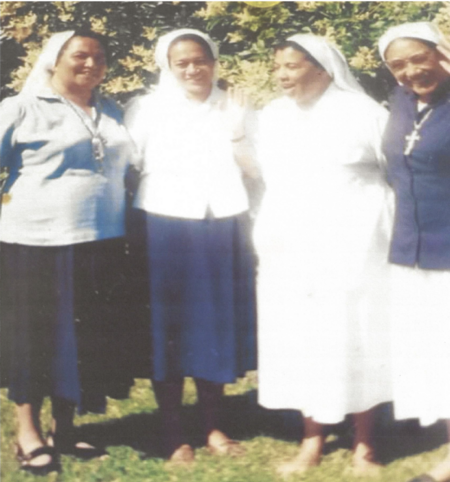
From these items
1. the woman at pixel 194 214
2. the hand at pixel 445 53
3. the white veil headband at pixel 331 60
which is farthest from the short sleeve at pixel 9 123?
the hand at pixel 445 53

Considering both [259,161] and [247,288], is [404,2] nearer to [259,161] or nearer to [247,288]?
[259,161]

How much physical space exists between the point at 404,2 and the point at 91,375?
2075 mm

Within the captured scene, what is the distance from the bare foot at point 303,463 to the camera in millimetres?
3555

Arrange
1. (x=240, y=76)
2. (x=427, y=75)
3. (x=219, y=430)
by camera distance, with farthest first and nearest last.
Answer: (x=219, y=430) → (x=240, y=76) → (x=427, y=75)

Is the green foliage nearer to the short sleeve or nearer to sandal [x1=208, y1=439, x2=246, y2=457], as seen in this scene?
the short sleeve

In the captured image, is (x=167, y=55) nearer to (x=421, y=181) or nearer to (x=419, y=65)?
(x=419, y=65)

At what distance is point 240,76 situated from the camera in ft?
11.4

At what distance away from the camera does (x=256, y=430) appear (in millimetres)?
3844

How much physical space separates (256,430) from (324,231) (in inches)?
42.9

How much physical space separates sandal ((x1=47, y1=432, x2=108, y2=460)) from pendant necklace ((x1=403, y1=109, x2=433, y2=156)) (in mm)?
1862

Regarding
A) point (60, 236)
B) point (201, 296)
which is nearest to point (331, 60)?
point (201, 296)

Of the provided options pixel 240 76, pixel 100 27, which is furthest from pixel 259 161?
pixel 100 27

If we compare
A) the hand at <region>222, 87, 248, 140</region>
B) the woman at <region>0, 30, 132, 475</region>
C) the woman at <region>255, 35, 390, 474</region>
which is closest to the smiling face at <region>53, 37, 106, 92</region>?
the woman at <region>0, 30, 132, 475</region>

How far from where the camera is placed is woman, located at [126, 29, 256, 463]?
3363 millimetres
